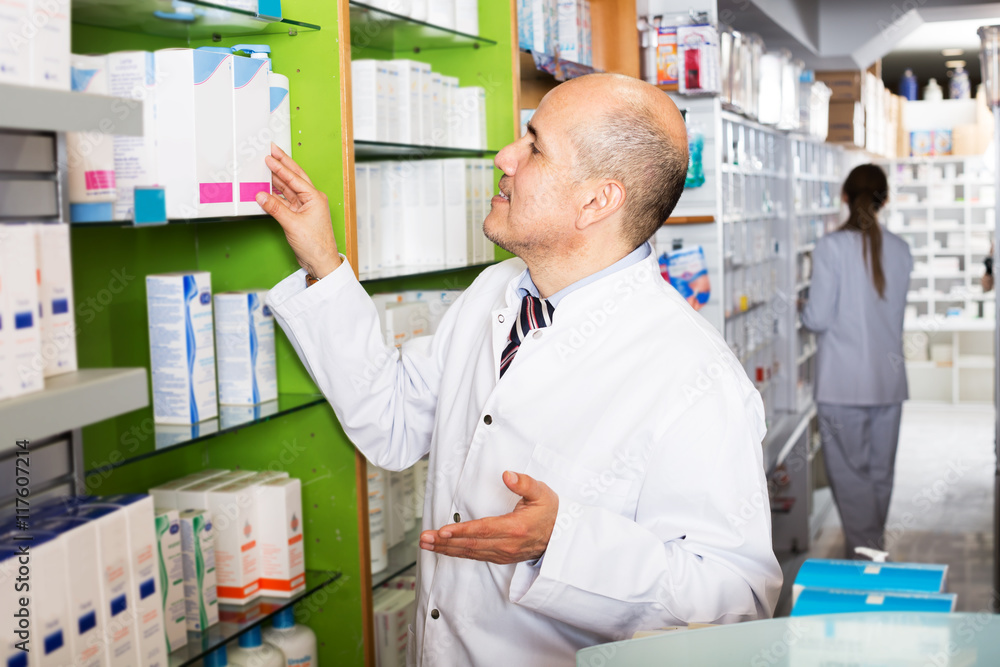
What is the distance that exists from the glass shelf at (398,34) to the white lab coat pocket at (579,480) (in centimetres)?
116

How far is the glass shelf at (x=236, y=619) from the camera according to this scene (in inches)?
69.9

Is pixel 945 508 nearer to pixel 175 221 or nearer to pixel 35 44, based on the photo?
pixel 175 221

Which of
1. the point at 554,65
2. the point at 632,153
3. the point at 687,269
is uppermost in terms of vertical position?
the point at 554,65

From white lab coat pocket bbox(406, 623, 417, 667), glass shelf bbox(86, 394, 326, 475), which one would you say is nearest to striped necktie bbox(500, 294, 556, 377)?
glass shelf bbox(86, 394, 326, 475)

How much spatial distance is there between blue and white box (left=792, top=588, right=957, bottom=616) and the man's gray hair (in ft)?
2.55

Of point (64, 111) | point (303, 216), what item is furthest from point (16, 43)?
point (303, 216)

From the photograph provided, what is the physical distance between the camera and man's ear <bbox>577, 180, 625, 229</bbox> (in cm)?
179

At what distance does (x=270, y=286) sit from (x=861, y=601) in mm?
1369

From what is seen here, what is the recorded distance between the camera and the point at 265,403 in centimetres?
204

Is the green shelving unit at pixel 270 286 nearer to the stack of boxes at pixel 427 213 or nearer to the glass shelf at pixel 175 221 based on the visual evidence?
the glass shelf at pixel 175 221

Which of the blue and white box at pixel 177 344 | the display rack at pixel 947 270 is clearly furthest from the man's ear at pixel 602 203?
the display rack at pixel 947 270

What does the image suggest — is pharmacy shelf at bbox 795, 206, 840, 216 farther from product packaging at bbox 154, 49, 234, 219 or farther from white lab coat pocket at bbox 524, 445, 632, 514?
product packaging at bbox 154, 49, 234, 219

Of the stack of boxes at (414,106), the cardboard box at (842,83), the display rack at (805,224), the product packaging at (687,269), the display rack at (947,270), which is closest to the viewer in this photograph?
the stack of boxes at (414,106)

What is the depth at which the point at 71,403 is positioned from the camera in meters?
1.08
